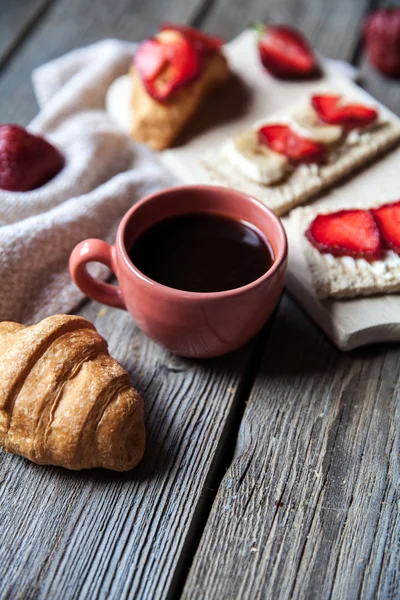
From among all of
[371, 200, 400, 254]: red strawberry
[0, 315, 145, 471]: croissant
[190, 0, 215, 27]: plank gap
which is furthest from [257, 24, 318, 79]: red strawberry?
[0, 315, 145, 471]: croissant

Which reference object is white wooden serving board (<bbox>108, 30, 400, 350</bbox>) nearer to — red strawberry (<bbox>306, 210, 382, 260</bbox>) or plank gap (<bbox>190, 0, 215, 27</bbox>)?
red strawberry (<bbox>306, 210, 382, 260</bbox>)

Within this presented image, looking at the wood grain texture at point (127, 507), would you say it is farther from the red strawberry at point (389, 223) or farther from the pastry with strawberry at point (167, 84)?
the pastry with strawberry at point (167, 84)

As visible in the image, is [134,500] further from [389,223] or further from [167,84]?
[167,84]

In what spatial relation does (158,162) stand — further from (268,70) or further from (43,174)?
(268,70)

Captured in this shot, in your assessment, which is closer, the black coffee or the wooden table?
the wooden table

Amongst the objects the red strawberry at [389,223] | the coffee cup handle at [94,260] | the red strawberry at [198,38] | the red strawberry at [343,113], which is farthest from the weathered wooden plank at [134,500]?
the red strawberry at [198,38]
